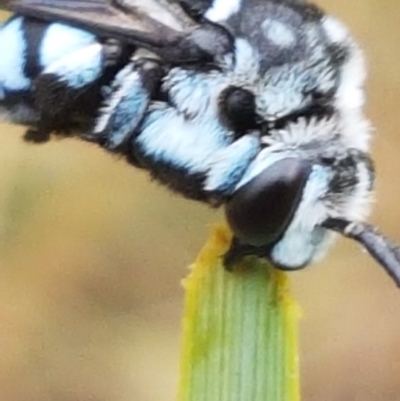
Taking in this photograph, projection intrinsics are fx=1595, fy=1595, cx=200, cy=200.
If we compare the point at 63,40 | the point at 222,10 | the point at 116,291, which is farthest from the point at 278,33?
the point at 116,291

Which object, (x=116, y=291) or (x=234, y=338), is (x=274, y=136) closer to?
(x=234, y=338)

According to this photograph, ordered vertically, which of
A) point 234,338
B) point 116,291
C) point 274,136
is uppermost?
point 274,136

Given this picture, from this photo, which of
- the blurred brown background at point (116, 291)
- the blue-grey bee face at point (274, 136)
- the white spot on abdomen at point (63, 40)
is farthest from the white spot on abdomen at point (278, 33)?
the blurred brown background at point (116, 291)

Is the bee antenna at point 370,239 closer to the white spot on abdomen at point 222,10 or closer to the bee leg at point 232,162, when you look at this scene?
the bee leg at point 232,162

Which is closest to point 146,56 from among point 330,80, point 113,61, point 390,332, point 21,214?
point 113,61

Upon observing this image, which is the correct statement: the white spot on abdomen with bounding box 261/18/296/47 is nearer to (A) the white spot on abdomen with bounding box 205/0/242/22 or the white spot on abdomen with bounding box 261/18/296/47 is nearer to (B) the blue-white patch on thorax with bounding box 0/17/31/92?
(A) the white spot on abdomen with bounding box 205/0/242/22

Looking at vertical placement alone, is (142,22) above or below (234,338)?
above

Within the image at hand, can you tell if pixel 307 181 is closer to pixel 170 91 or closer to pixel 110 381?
pixel 170 91
